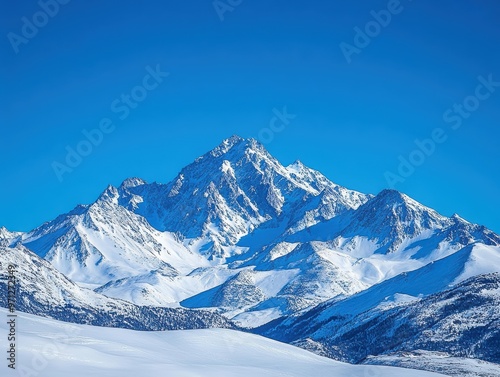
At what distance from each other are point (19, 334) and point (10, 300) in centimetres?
5057

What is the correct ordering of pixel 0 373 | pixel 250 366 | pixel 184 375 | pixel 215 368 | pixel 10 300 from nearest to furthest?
pixel 10 300 → pixel 0 373 → pixel 184 375 → pixel 215 368 → pixel 250 366

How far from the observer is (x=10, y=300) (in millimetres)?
125812

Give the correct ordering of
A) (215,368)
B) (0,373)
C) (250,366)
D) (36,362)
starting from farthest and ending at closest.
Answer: (250,366) < (215,368) < (36,362) < (0,373)

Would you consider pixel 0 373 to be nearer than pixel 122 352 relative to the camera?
Yes

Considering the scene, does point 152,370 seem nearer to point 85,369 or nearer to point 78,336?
point 85,369

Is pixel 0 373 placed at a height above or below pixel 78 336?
below

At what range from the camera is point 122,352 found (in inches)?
7254

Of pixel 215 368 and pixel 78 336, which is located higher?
pixel 78 336

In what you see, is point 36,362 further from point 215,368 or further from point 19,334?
point 215,368

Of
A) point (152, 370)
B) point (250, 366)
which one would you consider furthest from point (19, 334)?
point (250, 366)

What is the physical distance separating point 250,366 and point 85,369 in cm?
5152

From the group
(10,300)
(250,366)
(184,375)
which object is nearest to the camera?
(10,300)

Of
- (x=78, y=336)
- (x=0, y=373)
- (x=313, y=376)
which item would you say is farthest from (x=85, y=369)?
(x=313, y=376)

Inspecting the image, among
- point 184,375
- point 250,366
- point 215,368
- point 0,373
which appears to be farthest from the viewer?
point 250,366
